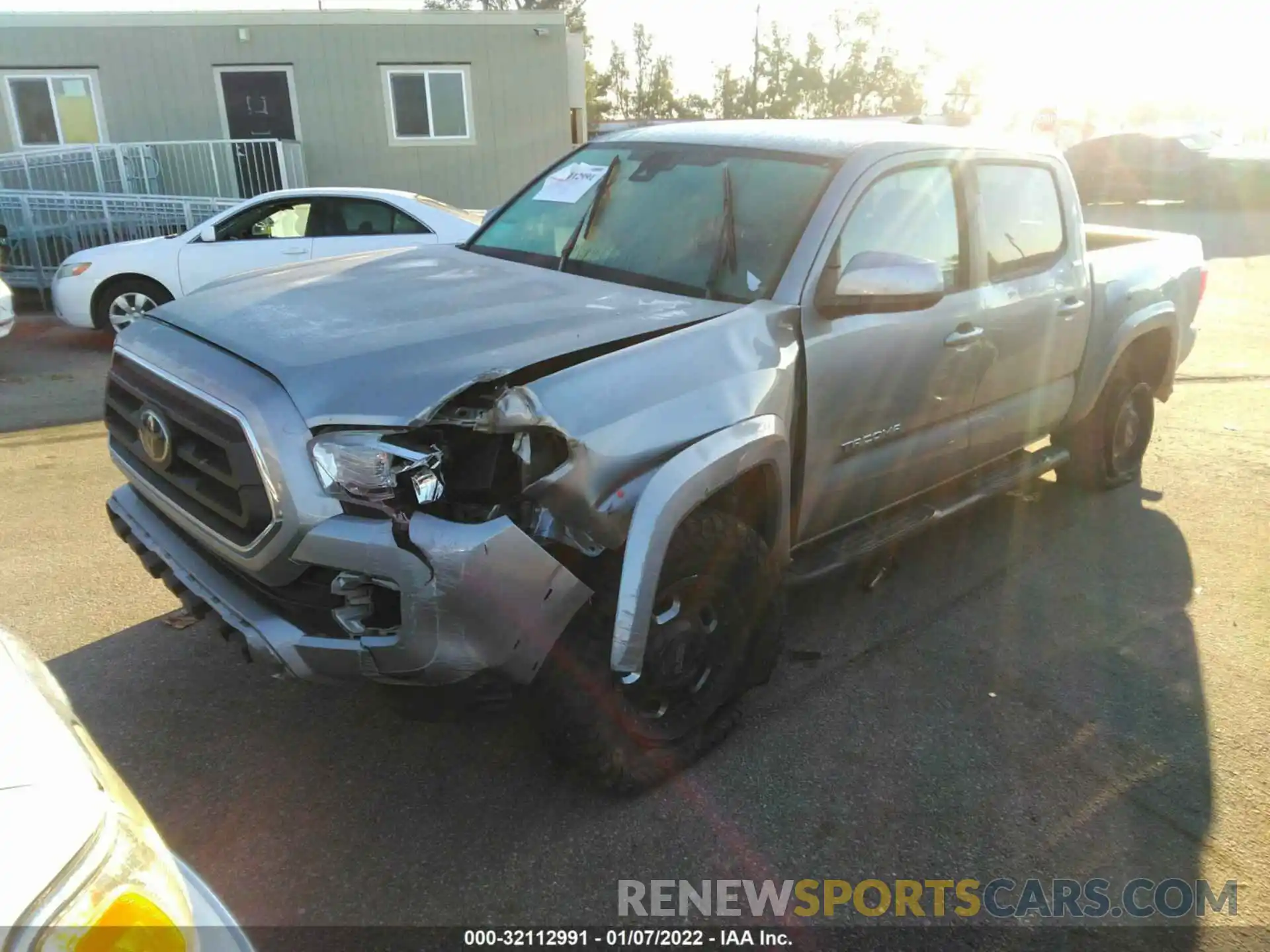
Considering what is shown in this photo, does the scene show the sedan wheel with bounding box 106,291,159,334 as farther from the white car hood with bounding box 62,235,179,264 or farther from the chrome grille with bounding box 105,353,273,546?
the chrome grille with bounding box 105,353,273,546

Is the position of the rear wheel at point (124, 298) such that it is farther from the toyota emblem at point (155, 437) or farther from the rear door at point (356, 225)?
the toyota emblem at point (155, 437)

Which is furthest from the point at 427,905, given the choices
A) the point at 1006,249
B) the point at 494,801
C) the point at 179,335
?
the point at 1006,249

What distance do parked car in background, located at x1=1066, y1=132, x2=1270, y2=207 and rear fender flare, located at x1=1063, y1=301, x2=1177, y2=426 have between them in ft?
59.6

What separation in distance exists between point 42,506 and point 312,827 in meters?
3.33

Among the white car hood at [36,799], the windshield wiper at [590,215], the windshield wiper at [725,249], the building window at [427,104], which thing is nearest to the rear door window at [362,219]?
the windshield wiper at [590,215]

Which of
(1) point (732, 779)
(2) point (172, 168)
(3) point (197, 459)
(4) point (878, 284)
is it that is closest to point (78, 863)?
(3) point (197, 459)

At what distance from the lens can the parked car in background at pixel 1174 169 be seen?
2016 cm

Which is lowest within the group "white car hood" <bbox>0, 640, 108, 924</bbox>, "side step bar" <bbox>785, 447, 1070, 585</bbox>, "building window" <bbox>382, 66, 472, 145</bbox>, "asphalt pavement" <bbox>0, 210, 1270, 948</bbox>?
"asphalt pavement" <bbox>0, 210, 1270, 948</bbox>

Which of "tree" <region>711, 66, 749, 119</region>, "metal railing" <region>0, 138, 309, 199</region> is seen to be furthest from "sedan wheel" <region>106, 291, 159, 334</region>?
"tree" <region>711, 66, 749, 119</region>

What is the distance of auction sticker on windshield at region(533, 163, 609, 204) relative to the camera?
149 inches

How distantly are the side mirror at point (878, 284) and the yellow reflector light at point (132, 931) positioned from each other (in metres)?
2.51

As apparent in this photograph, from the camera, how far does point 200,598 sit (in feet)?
8.51

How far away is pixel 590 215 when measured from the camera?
12.0 ft

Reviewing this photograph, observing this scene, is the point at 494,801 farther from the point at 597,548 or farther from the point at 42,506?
the point at 42,506
